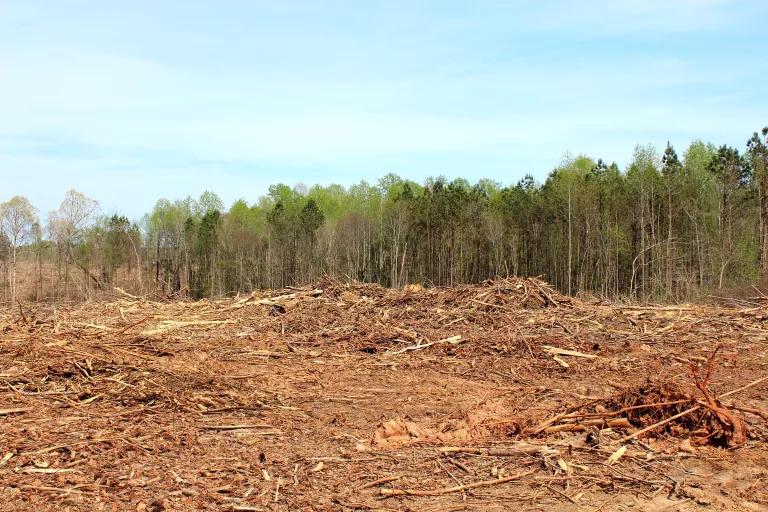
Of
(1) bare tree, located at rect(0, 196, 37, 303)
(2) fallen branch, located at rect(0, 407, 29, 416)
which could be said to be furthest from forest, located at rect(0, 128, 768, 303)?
(2) fallen branch, located at rect(0, 407, 29, 416)

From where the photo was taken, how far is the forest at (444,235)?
116 ft

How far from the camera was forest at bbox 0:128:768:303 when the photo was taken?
35344 mm

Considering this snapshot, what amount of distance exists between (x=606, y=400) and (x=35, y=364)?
614 cm

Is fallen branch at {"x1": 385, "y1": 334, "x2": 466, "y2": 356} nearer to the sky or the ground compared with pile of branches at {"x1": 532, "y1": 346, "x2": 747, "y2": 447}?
nearer to the ground

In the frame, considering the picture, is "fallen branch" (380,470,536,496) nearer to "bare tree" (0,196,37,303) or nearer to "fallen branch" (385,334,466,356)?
"fallen branch" (385,334,466,356)

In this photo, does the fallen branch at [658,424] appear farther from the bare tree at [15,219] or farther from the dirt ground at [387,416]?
the bare tree at [15,219]

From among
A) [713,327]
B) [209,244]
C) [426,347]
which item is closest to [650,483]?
[426,347]

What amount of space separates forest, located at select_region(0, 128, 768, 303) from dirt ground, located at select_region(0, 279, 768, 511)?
22.8 metres

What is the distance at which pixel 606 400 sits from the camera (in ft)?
18.8

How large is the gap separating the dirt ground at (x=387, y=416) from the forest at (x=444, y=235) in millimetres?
22782

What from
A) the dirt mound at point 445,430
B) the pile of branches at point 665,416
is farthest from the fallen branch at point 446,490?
the pile of branches at point 665,416

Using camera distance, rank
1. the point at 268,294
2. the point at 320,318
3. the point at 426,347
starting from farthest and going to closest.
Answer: the point at 268,294
the point at 320,318
the point at 426,347

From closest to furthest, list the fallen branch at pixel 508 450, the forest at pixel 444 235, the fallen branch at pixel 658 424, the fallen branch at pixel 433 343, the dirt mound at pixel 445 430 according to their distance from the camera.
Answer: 1. the fallen branch at pixel 508 450
2. the fallen branch at pixel 658 424
3. the dirt mound at pixel 445 430
4. the fallen branch at pixel 433 343
5. the forest at pixel 444 235

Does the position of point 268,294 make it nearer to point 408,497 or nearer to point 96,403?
point 96,403
